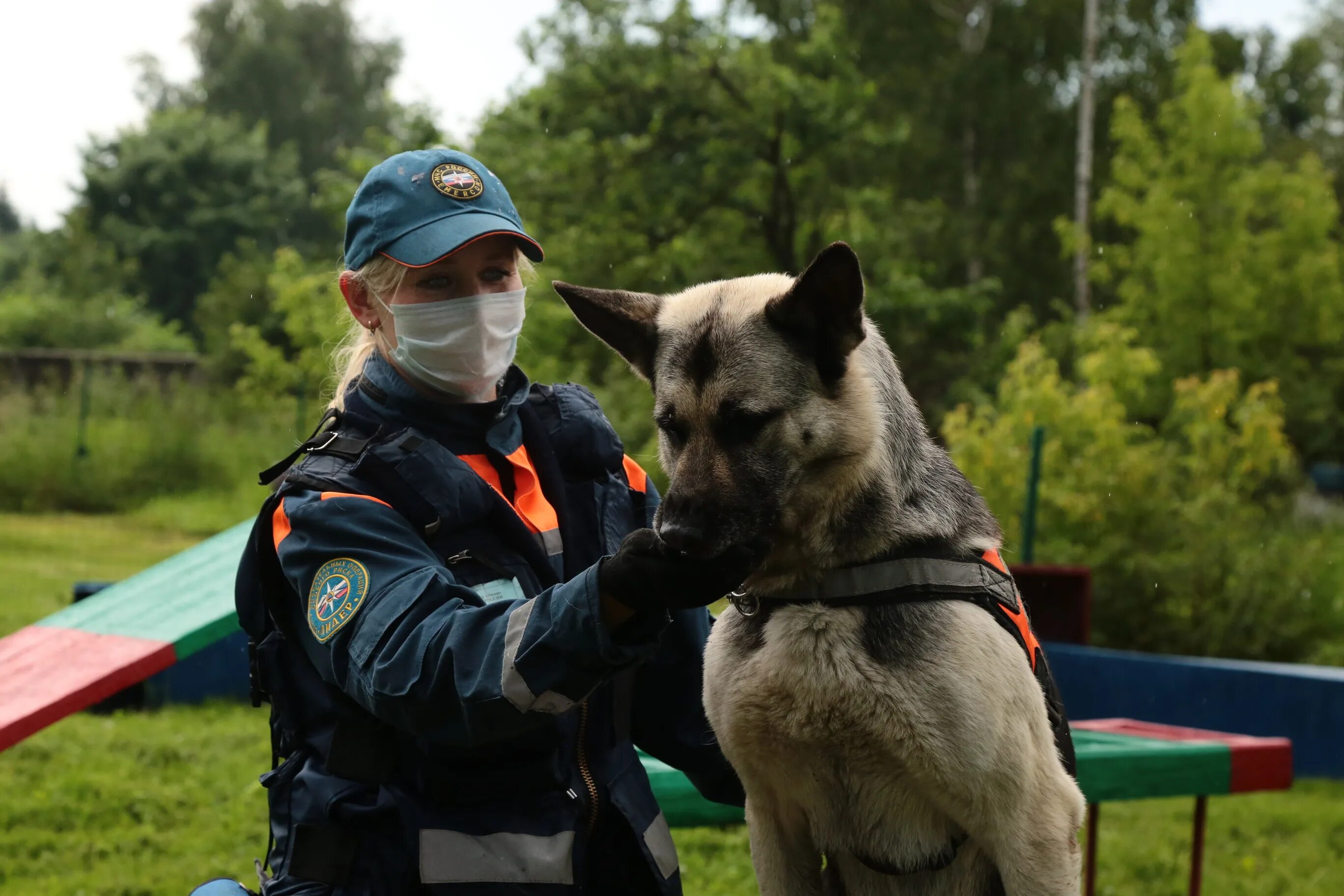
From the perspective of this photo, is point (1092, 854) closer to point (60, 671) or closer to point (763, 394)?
point (763, 394)

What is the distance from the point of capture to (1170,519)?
9125 millimetres

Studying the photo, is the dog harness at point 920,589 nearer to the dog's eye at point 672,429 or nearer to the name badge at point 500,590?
the dog's eye at point 672,429

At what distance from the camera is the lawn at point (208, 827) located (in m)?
5.02

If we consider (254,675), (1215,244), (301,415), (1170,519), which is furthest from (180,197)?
A: (254,675)

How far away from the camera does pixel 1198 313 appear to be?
1909 cm

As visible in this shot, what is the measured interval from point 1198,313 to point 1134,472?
11.0 metres

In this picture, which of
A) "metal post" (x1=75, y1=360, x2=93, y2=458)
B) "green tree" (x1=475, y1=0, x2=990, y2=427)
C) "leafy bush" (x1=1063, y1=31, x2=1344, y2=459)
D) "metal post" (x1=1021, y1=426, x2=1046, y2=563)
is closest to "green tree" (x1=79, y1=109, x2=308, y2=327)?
"metal post" (x1=75, y1=360, x2=93, y2=458)

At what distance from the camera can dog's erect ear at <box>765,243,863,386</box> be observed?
221 cm

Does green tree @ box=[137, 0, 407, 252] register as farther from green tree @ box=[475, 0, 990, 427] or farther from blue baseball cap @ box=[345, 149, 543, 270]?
blue baseball cap @ box=[345, 149, 543, 270]

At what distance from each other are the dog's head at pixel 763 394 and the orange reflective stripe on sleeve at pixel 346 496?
1.76 ft

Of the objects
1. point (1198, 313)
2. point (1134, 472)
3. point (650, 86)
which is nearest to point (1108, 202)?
point (1198, 313)

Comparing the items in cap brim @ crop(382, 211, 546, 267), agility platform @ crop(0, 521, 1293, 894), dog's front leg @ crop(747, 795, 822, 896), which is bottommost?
agility platform @ crop(0, 521, 1293, 894)

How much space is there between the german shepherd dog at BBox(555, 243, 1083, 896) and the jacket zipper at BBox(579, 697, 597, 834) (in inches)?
10.1

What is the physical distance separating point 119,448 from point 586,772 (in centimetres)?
1350
